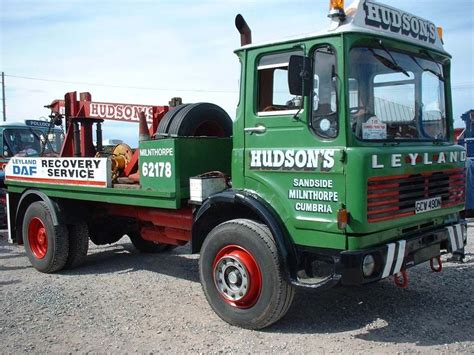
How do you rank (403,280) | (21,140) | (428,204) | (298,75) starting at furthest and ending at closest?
(21,140)
(403,280)
(428,204)
(298,75)

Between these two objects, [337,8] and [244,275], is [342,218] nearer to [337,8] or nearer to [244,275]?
[244,275]

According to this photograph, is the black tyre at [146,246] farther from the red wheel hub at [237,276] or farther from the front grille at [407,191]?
the front grille at [407,191]

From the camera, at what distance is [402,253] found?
4.19 metres

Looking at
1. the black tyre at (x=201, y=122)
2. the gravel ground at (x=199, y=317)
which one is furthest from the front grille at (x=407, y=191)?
the black tyre at (x=201, y=122)

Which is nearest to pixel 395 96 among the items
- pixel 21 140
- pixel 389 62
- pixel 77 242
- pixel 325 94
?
pixel 389 62

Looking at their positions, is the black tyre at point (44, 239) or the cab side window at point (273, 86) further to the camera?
the black tyre at point (44, 239)

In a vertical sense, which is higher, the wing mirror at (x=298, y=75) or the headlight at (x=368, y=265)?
the wing mirror at (x=298, y=75)

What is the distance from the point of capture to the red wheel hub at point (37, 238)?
22.7 ft

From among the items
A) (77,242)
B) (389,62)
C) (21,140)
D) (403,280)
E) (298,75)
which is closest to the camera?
(298,75)

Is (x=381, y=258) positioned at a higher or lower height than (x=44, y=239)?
higher

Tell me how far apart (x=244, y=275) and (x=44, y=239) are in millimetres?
3629

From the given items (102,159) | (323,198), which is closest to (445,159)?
(323,198)

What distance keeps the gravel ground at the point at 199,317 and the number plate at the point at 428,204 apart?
1007mm

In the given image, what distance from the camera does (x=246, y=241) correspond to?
14.4 feet
